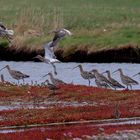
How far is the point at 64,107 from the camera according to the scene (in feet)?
86.9

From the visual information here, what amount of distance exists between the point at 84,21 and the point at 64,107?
41.9 metres

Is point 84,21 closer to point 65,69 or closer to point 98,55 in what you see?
point 98,55

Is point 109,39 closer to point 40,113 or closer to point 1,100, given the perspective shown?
point 1,100

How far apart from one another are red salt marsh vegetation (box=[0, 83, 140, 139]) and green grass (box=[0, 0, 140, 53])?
79.9 ft

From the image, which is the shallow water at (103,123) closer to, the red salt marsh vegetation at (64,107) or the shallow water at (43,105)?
the red salt marsh vegetation at (64,107)

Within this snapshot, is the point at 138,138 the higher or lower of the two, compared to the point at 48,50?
lower

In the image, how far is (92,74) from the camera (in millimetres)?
36375

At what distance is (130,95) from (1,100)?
4.51 m

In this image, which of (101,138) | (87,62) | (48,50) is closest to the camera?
(101,138)

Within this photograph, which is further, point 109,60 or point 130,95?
point 109,60

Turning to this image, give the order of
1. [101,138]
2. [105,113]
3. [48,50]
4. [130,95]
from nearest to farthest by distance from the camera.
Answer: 1. [101,138]
2. [105,113]
3. [130,95]
4. [48,50]

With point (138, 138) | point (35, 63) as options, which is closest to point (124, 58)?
point (35, 63)

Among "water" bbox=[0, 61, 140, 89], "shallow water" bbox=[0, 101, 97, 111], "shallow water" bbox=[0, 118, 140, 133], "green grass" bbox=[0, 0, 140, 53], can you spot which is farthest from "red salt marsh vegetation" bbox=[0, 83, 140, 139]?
"green grass" bbox=[0, 0, 140, 53]

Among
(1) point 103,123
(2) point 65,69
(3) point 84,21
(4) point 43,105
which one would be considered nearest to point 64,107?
(4) point 43,105
